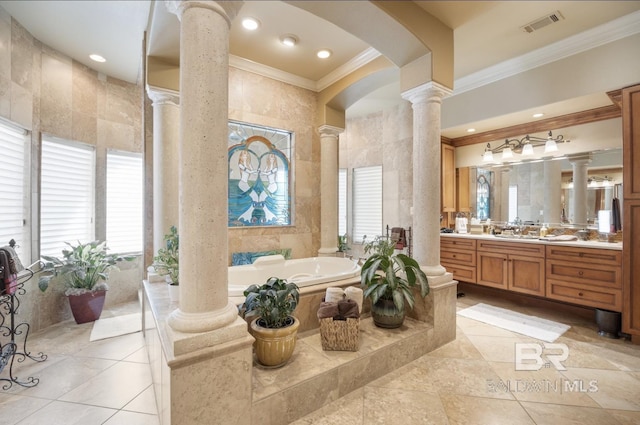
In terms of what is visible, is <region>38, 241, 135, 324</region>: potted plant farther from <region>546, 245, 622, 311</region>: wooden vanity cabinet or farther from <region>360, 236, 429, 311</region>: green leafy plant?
<region>546, 245, 622, 311</region>: wooden vanity cabinet

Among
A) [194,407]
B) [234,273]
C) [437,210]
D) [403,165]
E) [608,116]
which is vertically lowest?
[194,407]

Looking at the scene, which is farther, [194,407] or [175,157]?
[175,157]

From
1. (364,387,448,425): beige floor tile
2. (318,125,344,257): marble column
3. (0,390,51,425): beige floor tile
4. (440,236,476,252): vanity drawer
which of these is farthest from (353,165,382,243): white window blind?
(0,390,51,425): beige floor tile

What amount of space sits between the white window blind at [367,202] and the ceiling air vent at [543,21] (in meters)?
2.60

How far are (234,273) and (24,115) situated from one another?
2.57 metres

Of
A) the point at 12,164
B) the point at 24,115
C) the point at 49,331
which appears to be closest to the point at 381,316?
the point at 49,331

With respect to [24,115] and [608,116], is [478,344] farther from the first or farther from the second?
[24,115]

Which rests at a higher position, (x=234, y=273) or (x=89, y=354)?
(x=234, y=273)

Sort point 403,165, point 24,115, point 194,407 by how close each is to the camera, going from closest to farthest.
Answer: point 194,407, point 24,115, point 403,165

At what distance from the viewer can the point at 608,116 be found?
316 centimetres

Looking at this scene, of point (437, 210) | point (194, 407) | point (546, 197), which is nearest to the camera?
point (194, 407)

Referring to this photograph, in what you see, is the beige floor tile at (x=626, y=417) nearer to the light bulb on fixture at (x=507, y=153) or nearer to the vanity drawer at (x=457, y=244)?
the vanity drawer at (x=457, y=244)

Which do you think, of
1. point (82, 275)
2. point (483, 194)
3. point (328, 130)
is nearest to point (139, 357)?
point (82, 275)

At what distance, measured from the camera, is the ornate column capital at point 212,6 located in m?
1.40
